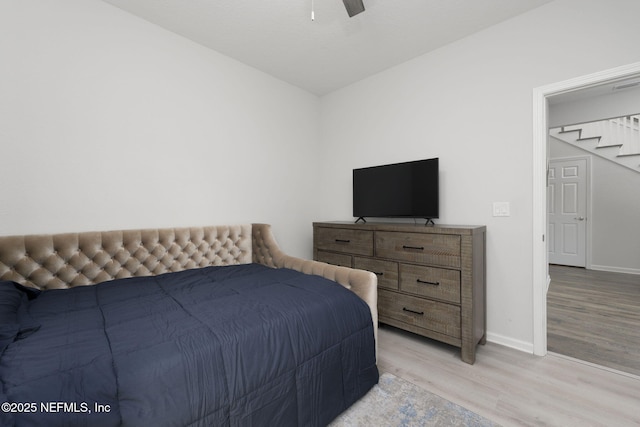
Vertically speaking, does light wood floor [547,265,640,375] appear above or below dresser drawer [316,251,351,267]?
below

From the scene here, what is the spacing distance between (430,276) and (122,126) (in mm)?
2832

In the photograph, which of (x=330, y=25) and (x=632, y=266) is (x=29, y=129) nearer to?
(x=330, y=25)

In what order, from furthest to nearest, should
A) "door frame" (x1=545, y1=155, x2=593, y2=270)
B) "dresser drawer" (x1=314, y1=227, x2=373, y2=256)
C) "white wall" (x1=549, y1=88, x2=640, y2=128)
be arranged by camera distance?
1. "door frame" (x1=545, y1=155, x2=593, y2=270)
2. "white wall" (x1=549, y1=88, x2=640, y2=128)
3. "dresser drawer" (x1=314, y1=227, x2=373, y2=256)

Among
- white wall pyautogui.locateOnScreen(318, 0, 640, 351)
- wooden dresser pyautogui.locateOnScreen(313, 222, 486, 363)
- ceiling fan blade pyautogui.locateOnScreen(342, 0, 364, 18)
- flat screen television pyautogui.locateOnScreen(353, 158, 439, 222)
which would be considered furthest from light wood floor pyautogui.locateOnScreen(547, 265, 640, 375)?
ceiling fan blade pyautogui.locateOnScreen(342, 0, 364, 18)

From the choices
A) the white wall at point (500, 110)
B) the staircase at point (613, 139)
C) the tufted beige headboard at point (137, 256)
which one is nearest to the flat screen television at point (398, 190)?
the white wall at point (500, 110)

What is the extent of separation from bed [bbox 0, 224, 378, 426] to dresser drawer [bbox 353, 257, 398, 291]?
0.69 metres

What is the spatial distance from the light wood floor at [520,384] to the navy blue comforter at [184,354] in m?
0.55

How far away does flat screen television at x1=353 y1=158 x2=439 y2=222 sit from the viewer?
2.63 m

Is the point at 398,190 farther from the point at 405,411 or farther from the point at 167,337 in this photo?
the point at 167,337

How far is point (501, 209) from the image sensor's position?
2438 mm

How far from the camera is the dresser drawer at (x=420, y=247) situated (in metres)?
2.22

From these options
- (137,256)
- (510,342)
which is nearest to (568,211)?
(510,342)

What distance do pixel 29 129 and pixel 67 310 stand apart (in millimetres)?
1320

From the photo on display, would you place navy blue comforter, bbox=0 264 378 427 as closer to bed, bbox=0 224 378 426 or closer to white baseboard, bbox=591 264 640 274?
bed, bbox=0 224 378 426
